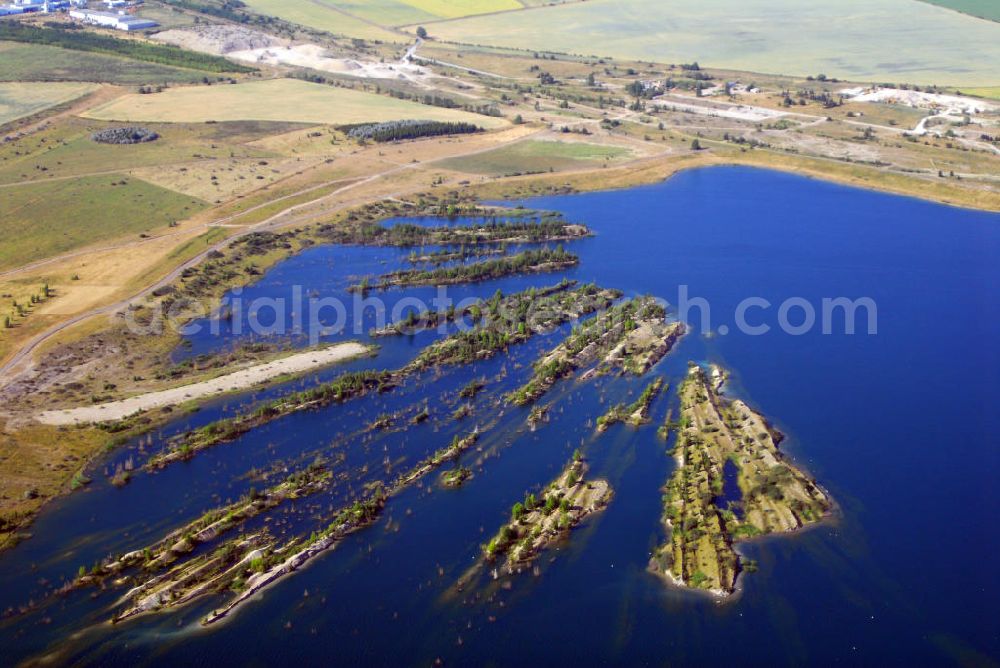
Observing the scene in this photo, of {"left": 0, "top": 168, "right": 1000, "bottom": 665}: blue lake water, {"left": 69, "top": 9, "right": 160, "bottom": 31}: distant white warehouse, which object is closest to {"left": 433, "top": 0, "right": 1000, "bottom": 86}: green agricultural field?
{"left": 69, "top": 9, "right": 160, "bottom": 31}: distant white warehouse

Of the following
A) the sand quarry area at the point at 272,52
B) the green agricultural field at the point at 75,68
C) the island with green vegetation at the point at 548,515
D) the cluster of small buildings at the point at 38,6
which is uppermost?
the cluster of small buildings at the point at 38,6

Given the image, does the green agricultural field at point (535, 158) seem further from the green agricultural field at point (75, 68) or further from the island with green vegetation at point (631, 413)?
the green agricultural field at point (75, 68)

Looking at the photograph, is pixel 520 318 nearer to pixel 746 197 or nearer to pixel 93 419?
pixel 93 419

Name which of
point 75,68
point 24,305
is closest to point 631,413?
point 24,305

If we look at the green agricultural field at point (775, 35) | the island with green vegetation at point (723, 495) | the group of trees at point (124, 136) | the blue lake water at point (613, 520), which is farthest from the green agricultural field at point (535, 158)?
the green agricultural field at point (775, 35)

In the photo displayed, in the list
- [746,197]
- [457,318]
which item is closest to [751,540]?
[457,318]
